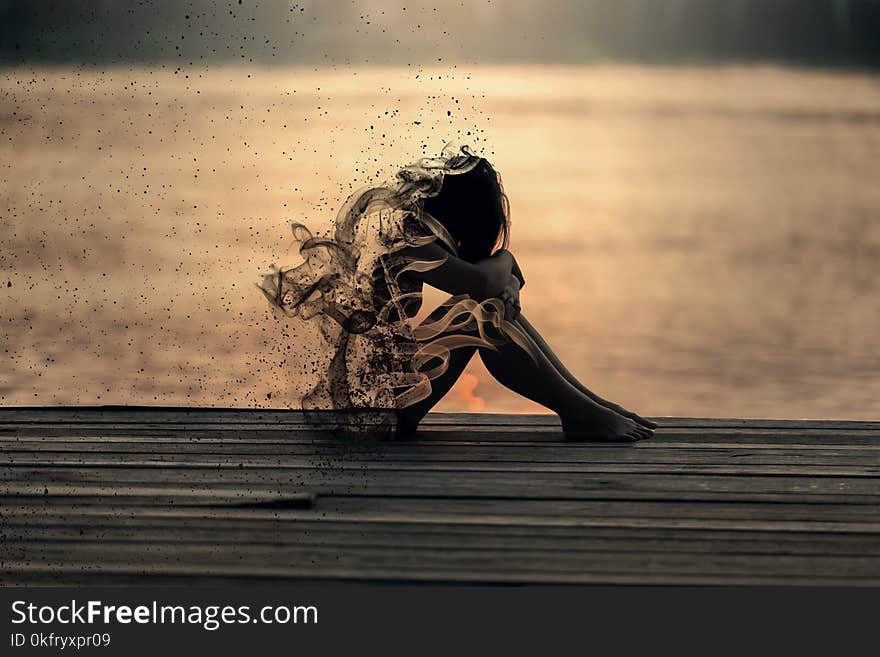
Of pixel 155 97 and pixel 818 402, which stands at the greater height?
pixel 155 97

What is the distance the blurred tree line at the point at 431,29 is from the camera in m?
15.1

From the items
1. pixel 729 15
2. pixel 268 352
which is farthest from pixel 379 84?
pixel 268 352

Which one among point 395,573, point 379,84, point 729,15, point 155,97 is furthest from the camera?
point 729,15

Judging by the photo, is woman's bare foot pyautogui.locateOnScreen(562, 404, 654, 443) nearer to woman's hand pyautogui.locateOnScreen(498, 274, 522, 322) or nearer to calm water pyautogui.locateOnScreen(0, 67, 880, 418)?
woman's hand pyautogui.locateOnScreen(498, 274, 522, 322)

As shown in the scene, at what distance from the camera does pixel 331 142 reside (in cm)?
1271

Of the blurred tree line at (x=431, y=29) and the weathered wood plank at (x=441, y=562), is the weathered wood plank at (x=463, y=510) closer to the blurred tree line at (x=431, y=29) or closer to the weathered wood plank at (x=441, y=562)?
the weathered wood plank at (x=441, y=562)

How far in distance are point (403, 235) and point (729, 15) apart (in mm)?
13447

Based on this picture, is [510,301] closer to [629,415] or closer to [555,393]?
[555,393]

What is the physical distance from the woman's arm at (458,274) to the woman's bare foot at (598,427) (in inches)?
15.5

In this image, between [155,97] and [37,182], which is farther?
[155,97]

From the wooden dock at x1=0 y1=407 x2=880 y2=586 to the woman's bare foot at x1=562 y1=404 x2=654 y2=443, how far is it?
6 centimetres

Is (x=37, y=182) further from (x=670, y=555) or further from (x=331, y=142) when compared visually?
(x=670, y=555)

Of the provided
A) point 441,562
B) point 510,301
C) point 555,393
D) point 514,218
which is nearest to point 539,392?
point 555,393

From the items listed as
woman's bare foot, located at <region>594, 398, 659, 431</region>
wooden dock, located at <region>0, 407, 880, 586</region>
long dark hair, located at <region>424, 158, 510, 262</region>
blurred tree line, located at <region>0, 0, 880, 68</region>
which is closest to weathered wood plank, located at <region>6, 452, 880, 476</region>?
wooden dock, located at <region>0, 407, 880, 586</region>
